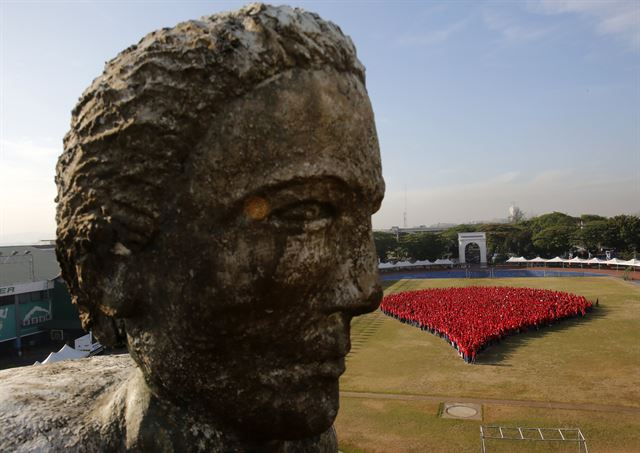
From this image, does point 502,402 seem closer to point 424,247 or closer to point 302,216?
point 302,216

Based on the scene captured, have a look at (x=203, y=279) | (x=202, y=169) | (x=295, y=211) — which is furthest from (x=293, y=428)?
(x=202, y=169)

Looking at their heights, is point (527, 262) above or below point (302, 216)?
below

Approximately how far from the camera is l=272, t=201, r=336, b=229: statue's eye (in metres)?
1.98

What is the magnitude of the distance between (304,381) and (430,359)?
1764cm

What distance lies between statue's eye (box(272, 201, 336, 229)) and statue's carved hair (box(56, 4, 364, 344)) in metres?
0.45

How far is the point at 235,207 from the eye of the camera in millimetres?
1950

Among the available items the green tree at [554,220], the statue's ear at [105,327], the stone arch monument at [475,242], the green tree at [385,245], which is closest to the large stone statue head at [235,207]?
the statue's ear at [105,327]

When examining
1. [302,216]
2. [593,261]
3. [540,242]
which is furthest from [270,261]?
[540,242]

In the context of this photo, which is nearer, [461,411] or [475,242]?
[461,411]

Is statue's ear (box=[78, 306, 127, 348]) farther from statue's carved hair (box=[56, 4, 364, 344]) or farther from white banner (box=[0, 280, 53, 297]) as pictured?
white banner (box=[0, 280, 53, 297])

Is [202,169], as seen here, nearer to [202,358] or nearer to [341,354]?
[202,358]

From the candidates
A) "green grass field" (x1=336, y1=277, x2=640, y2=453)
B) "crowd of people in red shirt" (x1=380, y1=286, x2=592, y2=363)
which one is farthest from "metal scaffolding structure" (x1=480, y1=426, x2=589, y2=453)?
"crowd of people in red shirt" (x1=380, y1=286, x2=592, y2=363)

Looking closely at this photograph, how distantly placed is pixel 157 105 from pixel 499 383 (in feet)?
52.1

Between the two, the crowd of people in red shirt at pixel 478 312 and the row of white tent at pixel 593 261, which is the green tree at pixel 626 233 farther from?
the crowd of people in red shirt at pixel 478 312
